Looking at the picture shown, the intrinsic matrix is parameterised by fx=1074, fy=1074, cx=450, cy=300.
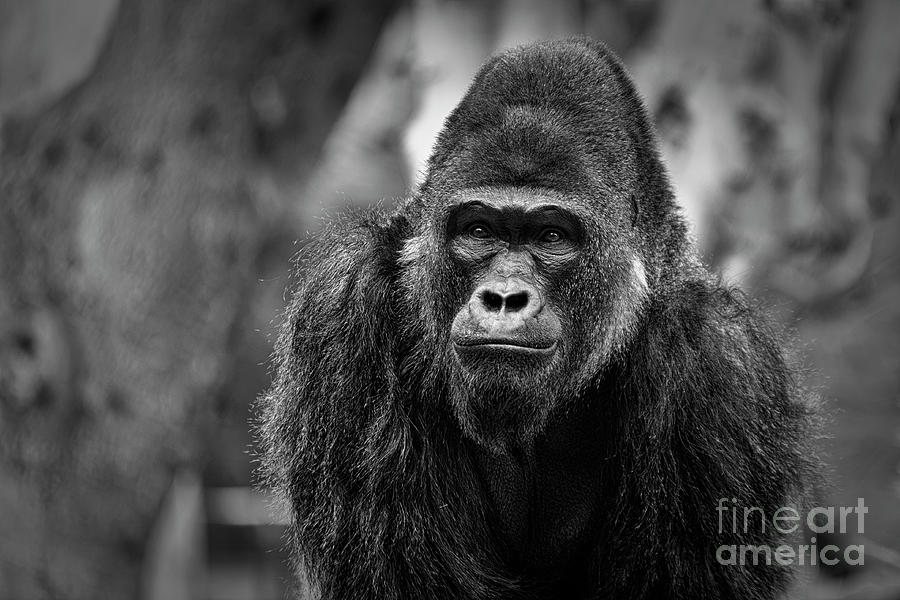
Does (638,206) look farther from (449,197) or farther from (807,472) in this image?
(807,472)

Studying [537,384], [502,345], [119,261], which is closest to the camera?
[502,345]

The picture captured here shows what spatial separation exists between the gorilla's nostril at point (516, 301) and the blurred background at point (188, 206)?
3.31m

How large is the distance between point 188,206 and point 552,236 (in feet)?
14.7

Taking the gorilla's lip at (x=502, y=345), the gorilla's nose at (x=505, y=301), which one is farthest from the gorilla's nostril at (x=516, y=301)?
the gorilla's lip at (x=502, y=345)

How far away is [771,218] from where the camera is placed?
9375 millimetres

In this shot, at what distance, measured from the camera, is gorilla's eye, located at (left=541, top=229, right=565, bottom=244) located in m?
4.84

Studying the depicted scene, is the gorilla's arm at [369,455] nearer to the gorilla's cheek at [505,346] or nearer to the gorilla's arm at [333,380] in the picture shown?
the gorilla's arm at [333,380]

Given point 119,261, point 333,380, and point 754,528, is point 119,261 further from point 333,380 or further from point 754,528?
point 754,528

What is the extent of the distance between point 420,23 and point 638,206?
7.09 metres

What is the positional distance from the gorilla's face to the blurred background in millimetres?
2979

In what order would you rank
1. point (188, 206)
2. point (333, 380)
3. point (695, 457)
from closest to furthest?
point (695, 457) < point (333, 380) < point (188, 206)

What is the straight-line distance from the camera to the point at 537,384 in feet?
15.3

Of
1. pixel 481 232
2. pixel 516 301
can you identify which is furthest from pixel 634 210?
pixel 516 301

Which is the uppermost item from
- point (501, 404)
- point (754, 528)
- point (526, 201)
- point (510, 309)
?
point (526, 201)
